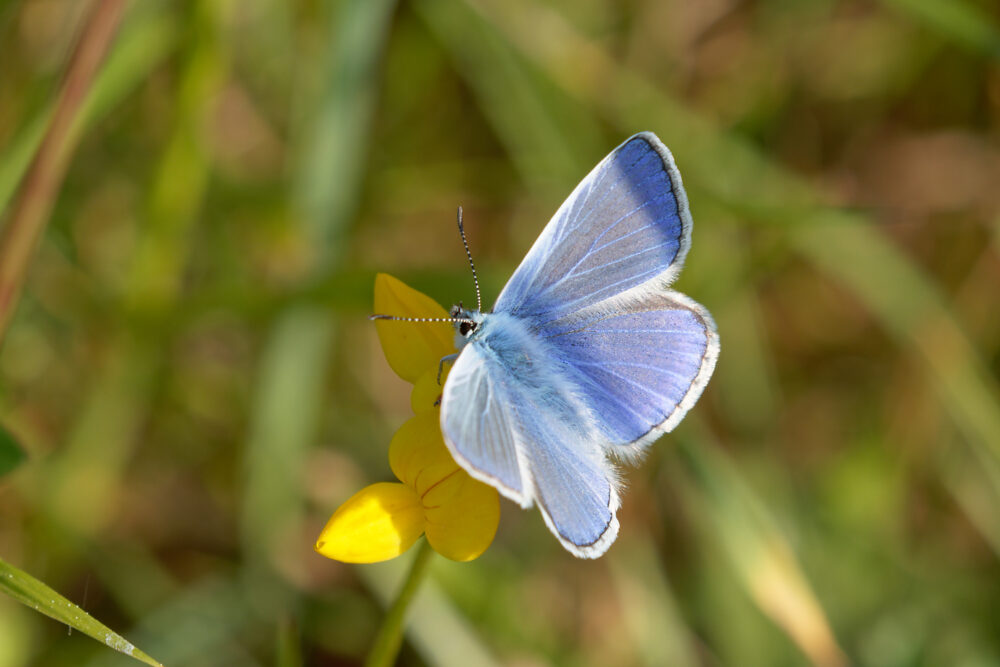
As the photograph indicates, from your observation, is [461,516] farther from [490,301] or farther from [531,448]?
[490,301]

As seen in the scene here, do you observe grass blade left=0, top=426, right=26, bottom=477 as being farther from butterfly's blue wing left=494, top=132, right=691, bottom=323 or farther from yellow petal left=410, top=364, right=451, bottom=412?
butterfly's blue wing left=494, top=132, right=691, bottom=323

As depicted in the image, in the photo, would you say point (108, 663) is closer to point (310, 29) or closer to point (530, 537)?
point (530, 537)

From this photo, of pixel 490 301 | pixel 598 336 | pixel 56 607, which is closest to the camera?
pixel 56 607

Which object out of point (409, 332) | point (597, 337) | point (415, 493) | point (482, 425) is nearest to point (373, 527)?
point (415, 493)

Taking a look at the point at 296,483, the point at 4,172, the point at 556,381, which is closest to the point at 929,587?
the point at 556,381

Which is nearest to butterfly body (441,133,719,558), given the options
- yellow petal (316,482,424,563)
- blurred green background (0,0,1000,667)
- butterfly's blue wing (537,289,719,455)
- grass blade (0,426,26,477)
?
butterfly's blue wing (537,289,719,455)

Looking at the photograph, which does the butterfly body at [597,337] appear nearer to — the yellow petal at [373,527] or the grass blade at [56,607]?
the yellow petal at [373,527]
